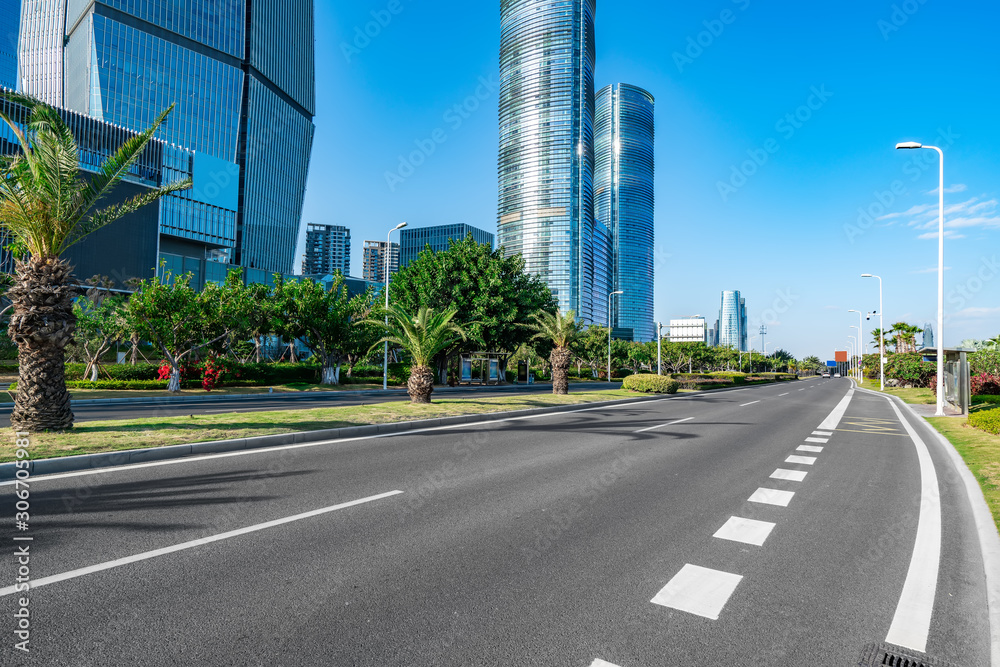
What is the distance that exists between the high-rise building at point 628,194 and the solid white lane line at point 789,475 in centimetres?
16250

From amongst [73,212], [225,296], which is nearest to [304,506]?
[73,212]

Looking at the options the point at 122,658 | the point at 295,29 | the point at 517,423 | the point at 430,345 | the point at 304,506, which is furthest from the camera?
the point at 295,29

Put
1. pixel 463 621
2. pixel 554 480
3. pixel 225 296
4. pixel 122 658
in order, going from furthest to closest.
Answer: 1. pixel 225 296
2. pixel 554 480
3. pixel 463 621
4. pixel 122 658

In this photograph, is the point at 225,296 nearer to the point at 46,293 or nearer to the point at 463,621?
the point at 46,293

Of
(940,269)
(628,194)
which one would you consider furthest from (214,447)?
(628,194)

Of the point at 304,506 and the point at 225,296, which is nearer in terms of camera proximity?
the point at 304,506

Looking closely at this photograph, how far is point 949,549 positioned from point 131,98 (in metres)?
134

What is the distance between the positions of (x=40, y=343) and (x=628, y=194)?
583 ft

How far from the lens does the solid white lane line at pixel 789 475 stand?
7311 millimetres

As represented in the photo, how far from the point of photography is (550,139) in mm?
124500

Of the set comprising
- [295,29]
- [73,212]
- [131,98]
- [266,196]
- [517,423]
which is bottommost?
[517,423]

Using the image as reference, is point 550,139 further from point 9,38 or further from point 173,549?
point 9,38

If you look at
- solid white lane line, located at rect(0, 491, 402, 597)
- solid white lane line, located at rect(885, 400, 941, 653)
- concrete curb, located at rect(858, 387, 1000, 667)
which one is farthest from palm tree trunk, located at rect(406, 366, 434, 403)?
concrete curb, located at rect(858, 387, 1000, 667)

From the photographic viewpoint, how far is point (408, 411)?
14109 millimetres
